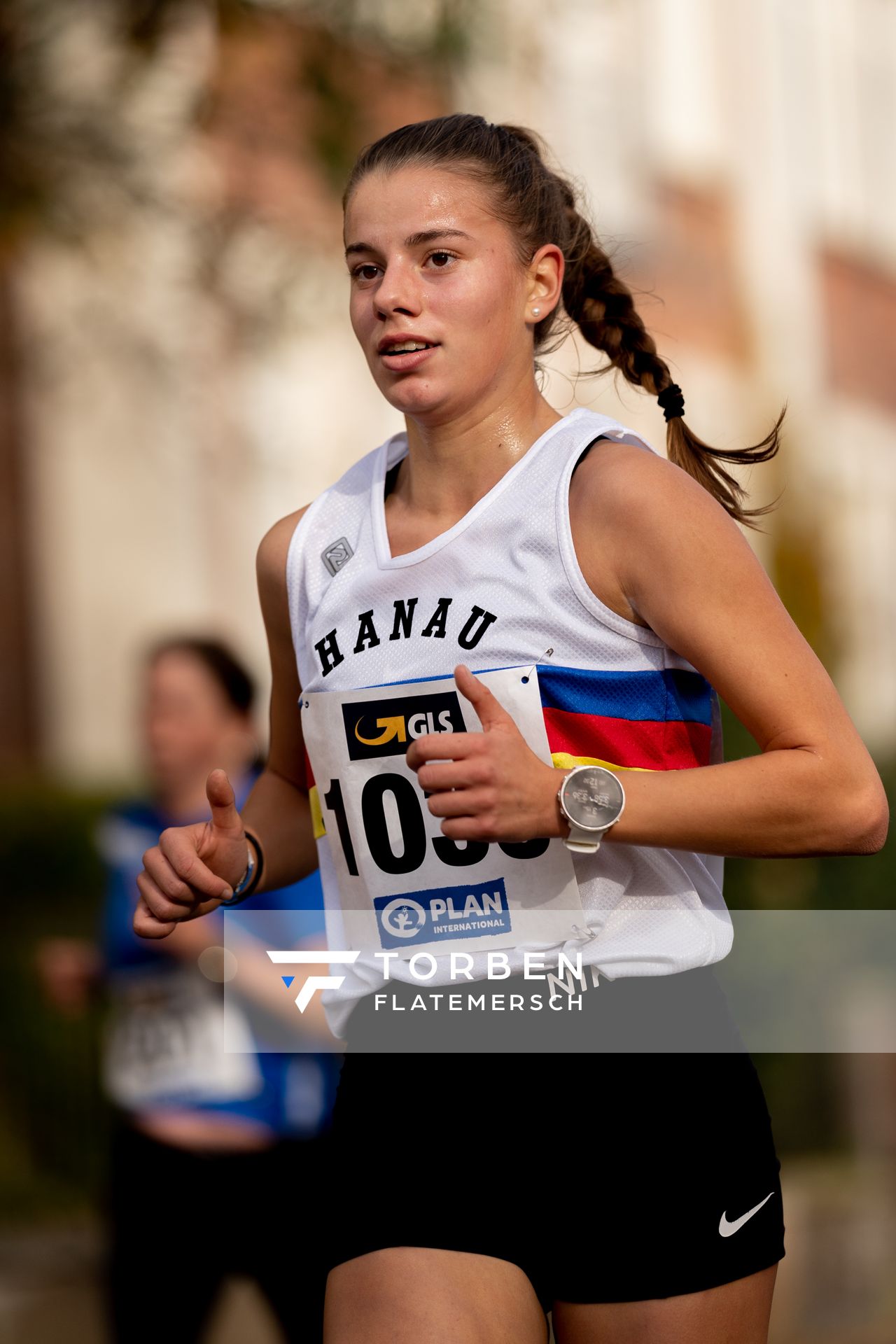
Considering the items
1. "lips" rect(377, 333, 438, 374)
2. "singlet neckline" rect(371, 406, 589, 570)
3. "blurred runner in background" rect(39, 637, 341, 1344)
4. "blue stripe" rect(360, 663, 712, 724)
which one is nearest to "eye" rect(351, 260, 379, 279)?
"lips" rect(377, 333, 438, 374)

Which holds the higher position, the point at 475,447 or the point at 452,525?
the point at 475,447

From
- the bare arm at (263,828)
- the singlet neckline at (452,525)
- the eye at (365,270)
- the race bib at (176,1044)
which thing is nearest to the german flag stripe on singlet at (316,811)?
the bare arm at (263,828)

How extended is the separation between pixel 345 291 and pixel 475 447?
5893 mm

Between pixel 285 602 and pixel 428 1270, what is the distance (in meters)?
1.02

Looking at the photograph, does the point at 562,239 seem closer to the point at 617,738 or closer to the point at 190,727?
the point at 617,738

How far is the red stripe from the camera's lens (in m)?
2.23

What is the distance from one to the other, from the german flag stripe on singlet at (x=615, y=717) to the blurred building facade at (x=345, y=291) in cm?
68

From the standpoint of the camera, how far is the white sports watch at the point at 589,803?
2049mm

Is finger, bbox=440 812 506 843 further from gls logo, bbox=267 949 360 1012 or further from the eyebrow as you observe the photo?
the eyebrow

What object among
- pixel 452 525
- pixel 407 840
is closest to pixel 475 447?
pixel 452 525

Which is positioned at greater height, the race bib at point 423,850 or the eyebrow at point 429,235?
the eyebrow at point 429,235

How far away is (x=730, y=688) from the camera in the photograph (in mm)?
2162

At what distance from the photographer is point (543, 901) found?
7.36 ft

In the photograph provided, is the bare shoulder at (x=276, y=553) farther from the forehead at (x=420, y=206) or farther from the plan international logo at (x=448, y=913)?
the plan international logo at (x=448, y=913)
